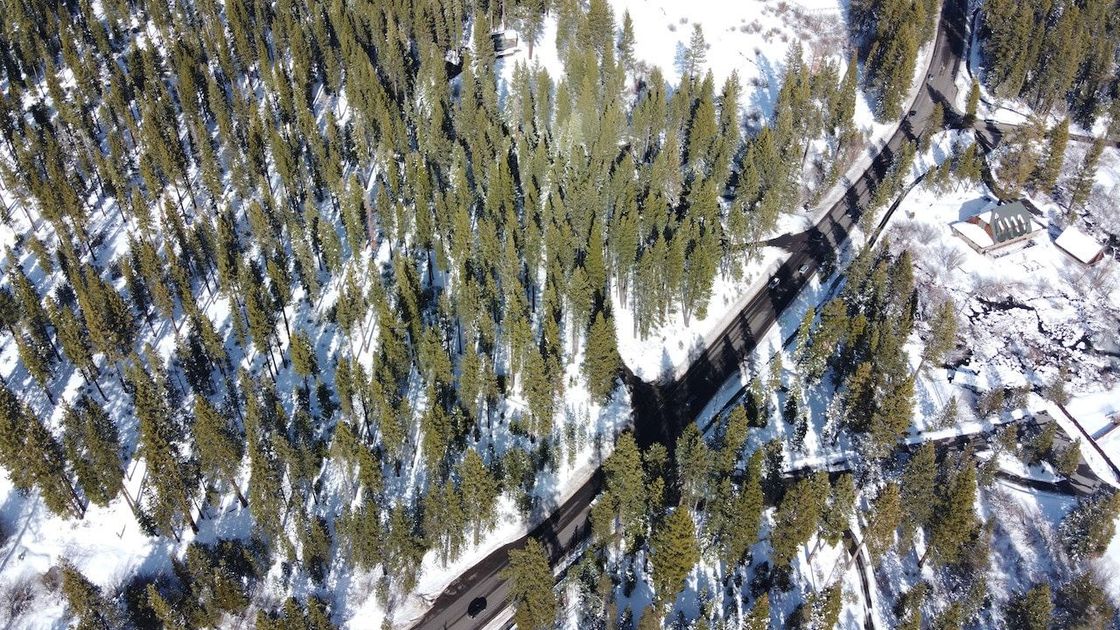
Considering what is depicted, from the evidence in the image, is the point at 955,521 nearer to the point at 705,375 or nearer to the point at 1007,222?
the point at 705,375

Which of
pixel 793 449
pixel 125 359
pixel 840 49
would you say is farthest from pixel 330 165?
pixel 840 49

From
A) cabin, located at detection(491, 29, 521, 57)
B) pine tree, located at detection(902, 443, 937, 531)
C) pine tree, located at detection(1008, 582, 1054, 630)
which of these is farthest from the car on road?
cabin, located at detection(491, 29, 521, 57)

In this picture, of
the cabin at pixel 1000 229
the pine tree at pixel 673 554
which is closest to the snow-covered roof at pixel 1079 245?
the cabin at pixel 1000 229

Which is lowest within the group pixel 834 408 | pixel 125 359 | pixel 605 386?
pixel 834 408

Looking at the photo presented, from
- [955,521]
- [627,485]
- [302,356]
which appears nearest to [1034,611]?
[955,521]

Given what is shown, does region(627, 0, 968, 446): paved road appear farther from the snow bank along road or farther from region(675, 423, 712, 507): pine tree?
region(675, 423, 712, 507): pine tree

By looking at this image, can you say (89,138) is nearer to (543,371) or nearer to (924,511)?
(543,371)

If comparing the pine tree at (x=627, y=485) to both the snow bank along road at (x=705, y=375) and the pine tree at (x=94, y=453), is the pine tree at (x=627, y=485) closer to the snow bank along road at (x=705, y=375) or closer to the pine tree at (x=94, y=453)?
the snow bank along road at (x=705, y=375)

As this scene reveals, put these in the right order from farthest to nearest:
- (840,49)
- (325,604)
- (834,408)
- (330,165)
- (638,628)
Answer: (840,49) < (330,165) < (834,408) < (325,604) < (638,628)
